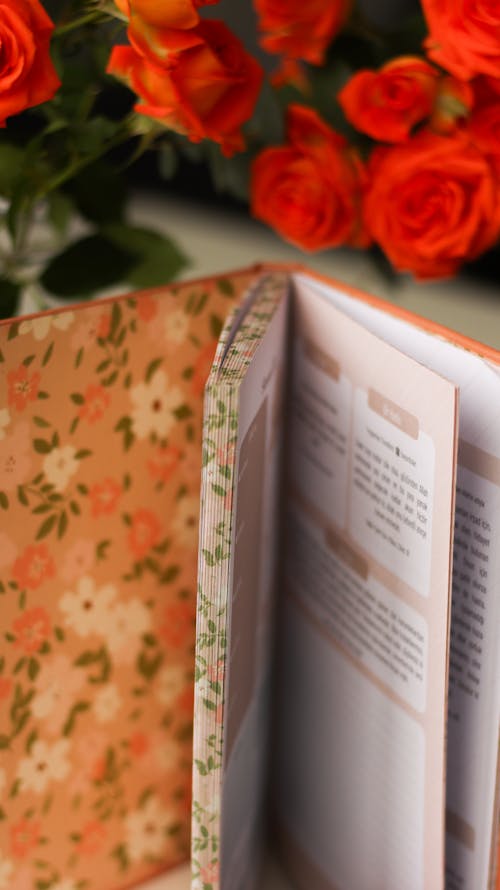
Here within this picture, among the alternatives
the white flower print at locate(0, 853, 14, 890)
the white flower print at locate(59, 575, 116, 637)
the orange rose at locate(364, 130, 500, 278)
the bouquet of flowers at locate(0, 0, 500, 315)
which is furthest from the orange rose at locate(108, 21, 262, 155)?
the white flower print at locate(0, 853, 14, 890)

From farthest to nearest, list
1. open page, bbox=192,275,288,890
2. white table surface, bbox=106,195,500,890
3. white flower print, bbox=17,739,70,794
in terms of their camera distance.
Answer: white table surface, bbox=106,195,500,890
white flower print, bbox=17,739,70,794
open page, bbox=192,275,288,890

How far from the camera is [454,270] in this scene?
1.79 feet

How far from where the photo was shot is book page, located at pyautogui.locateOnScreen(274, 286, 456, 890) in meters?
0.38

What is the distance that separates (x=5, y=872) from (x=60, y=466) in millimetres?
221

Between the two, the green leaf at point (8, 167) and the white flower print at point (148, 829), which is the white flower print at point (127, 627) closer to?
the white flower print at point (148, 829)

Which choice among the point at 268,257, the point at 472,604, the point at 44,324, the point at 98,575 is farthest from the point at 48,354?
the point at 268,257

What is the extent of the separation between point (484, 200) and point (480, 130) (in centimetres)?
4

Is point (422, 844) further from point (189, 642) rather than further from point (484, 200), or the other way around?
point (484, 200)

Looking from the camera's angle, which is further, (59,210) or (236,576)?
(59,210)

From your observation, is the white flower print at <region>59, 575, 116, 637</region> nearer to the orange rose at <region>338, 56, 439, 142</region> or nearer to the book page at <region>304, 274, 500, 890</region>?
the book page at <region>304, 274, 500, 890</region>

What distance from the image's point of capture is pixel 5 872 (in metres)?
0.46

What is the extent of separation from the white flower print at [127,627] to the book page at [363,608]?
0.09m

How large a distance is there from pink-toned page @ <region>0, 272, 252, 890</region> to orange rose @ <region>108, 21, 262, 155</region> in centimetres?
8

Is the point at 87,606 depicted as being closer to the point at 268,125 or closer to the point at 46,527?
the point at 46,527
